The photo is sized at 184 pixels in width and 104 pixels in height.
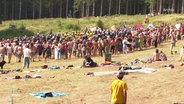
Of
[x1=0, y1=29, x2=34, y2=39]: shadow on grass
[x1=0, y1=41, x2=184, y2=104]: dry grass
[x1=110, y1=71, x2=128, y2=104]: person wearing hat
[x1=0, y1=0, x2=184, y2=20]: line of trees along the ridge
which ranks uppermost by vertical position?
[x1=0, y1=0, x2=184, y2=20]: line of trees along the ridge

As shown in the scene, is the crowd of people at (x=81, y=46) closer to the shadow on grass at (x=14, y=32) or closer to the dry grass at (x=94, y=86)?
the dry grass at (x=94, y=86)

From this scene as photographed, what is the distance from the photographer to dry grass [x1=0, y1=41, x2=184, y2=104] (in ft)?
60.6

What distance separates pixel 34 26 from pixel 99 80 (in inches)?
1871

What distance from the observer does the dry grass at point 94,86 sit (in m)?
18.5

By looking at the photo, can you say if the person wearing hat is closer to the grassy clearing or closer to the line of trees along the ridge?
the grassy clearing

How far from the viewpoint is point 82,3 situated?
92.8 meters

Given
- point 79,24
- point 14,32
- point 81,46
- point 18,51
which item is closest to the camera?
point 18,51

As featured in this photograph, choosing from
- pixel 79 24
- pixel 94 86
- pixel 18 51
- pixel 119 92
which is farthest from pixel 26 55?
pixel 79 24

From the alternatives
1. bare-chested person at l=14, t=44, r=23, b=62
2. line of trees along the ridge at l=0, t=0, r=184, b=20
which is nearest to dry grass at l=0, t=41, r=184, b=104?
bare-chested person at l=14, t=44, r=23, b=62

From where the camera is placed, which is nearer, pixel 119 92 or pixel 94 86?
pixel 119 92

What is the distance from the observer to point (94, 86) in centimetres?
2128

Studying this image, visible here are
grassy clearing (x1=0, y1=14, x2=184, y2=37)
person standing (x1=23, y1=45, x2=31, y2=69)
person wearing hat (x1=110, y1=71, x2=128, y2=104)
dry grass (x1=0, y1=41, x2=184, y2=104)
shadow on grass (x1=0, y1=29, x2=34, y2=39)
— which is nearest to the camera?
person wearing hat (x1=110, y1=71, x2=128, y2=104)

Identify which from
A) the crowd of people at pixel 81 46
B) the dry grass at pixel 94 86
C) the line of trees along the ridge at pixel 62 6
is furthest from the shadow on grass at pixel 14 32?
the dry grass at pixel 94 86

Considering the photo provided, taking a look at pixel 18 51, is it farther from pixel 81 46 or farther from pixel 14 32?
pixel 14 32
